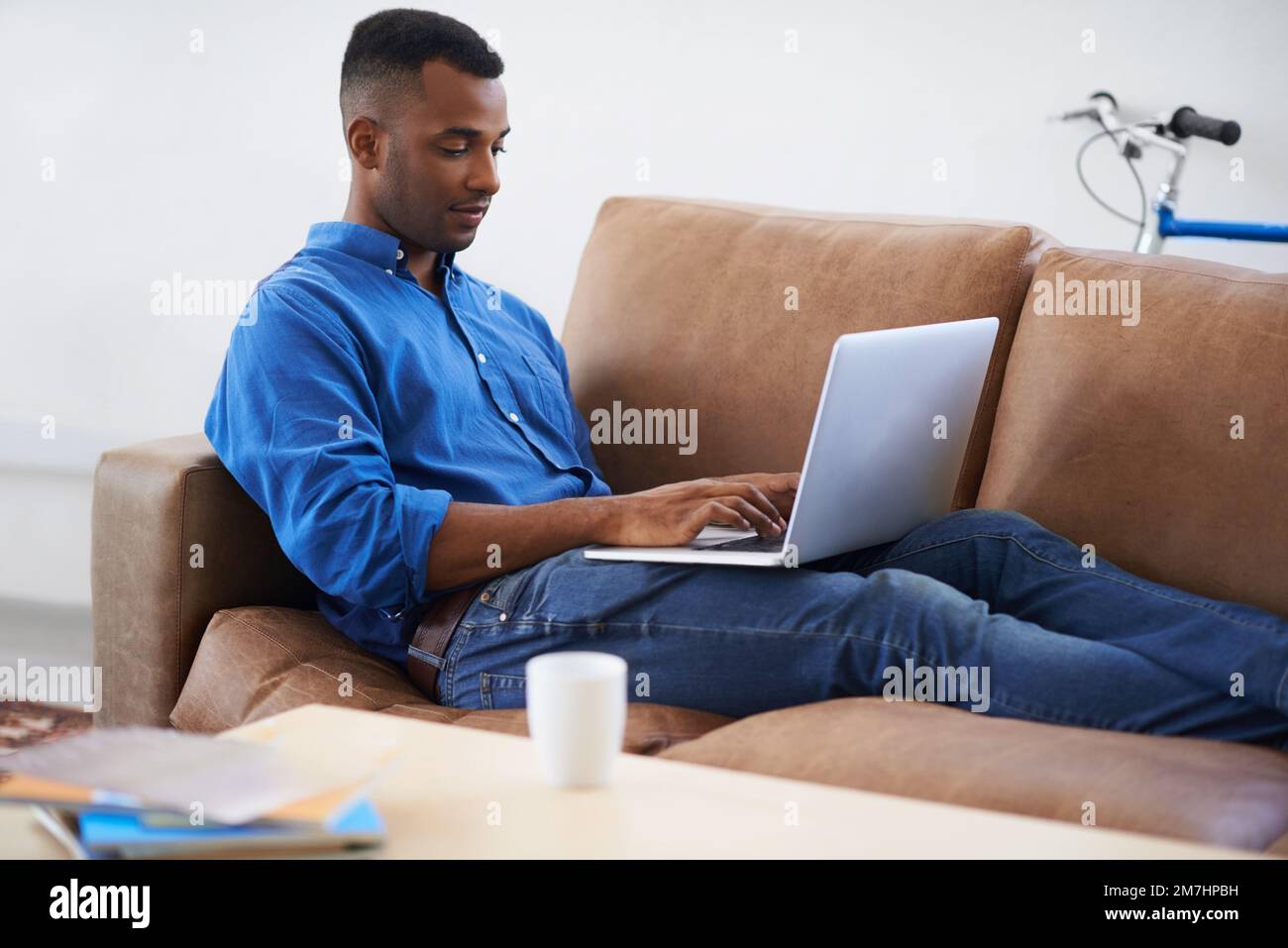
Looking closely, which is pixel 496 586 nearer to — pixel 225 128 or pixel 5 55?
pixel 225 128

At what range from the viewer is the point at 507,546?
60.7 inches

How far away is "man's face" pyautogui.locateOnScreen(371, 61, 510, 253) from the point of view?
177cm

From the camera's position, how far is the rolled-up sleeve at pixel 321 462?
4.86 feet

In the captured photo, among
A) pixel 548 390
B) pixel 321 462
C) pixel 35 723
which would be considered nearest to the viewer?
pixel 321 462

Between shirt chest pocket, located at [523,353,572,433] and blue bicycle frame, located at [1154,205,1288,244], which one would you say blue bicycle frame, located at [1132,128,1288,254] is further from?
shirt chest pocket, located at [523,353,572,433]

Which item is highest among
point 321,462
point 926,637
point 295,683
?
point 321,462

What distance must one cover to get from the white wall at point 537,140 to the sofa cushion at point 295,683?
1.42 meters

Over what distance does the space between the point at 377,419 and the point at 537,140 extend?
148cm

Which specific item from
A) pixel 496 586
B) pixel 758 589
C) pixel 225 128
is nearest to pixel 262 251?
pixel 225 128

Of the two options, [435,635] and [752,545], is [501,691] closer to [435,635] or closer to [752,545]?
[435,635]

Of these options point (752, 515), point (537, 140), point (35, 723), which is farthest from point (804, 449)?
point (35, 723)
